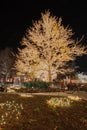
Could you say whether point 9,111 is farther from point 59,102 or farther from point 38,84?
point 38,84

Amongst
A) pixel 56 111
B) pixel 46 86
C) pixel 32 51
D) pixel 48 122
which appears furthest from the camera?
pixel 32 51

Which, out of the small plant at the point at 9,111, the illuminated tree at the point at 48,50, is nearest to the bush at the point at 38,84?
the illuminated tree at the point at 48,50

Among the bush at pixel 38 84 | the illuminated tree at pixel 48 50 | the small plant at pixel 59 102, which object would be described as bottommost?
the small plant at pixel 59 102

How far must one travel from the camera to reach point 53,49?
110ft

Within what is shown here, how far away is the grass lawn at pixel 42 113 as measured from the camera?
14727 millimetres

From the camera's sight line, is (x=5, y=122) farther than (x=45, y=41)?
No

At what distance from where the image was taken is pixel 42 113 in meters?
16.7

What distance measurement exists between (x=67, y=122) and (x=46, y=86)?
530 inches

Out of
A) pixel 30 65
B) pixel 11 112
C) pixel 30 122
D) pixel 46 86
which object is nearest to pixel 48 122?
pixel 30 122

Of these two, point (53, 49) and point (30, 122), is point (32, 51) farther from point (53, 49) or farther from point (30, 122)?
point (30, 122)

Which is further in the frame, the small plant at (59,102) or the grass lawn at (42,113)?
the small plant at (59,102)

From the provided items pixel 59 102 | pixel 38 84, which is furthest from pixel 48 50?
pixel 59 102

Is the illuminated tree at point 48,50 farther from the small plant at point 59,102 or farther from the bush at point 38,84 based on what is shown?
the small plant at point 59,102

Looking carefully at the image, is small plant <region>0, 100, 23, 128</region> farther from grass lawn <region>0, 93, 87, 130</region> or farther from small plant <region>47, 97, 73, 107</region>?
small plant <region>47, 97, 73, 107</region>
